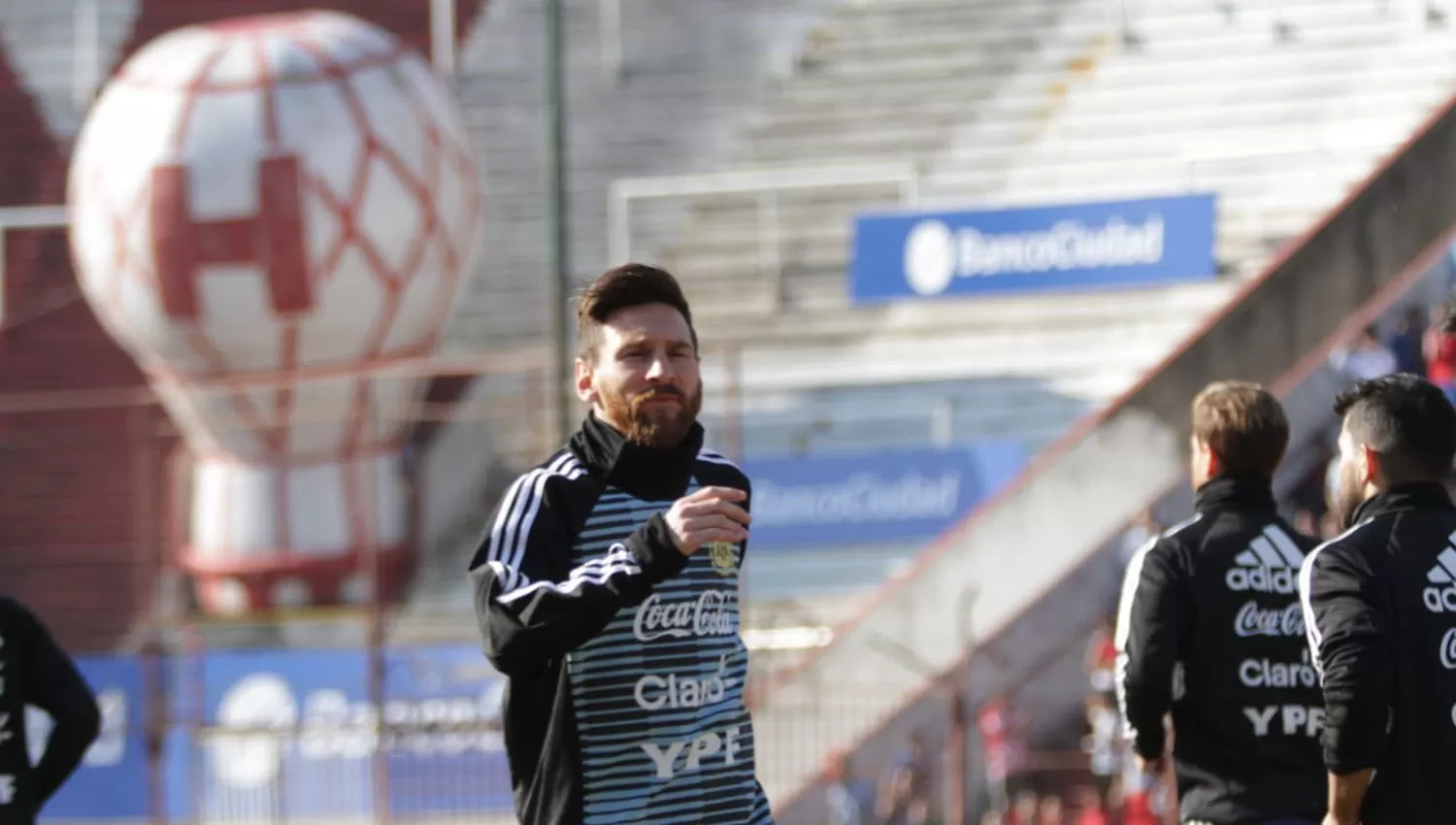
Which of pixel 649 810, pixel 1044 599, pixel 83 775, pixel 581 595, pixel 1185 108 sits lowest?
pixel 83 775

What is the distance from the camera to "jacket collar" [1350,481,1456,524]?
532cm

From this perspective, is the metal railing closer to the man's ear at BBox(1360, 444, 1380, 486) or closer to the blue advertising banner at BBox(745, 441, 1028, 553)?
the blue advertising banner at BBox(745, 441, 1028, 553)

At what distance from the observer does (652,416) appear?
4.73 m

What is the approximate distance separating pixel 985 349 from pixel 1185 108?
282 cm

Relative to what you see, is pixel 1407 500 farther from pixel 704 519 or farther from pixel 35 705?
pixel 35 705

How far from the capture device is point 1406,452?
5336 mm

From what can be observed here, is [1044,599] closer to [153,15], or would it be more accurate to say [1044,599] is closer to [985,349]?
[985,349]

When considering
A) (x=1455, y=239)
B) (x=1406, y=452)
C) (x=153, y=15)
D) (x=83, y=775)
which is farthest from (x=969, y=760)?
(x=153, y=15)

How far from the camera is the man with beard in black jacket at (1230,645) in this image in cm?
625

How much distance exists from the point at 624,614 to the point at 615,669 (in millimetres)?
103

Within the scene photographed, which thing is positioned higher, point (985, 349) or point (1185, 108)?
point (1185, 108)

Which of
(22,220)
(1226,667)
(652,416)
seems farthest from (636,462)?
(22,220)

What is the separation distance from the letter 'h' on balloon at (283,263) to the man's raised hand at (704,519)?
15.5m

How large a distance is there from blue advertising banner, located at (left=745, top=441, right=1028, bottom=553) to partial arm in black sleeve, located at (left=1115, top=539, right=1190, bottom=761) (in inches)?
468
